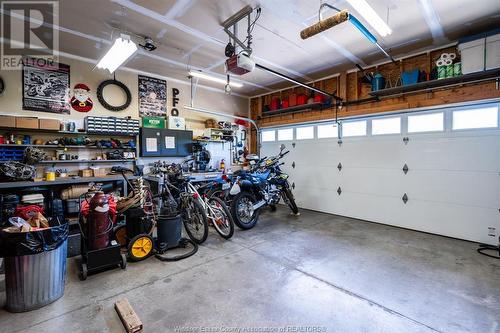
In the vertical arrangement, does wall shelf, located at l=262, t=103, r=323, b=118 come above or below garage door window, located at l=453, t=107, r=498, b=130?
above

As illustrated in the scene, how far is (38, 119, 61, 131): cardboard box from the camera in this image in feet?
12.6

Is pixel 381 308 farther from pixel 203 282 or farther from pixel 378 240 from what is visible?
pixel 378 240

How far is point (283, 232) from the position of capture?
Result: 402 cm

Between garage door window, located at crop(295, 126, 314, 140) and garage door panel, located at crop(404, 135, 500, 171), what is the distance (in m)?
2.07

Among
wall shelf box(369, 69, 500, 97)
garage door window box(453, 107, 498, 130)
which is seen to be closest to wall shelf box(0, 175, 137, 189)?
wall shelf box(369, 69, 500, 97)

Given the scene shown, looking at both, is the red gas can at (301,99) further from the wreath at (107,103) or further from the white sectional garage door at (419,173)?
the wreath at (107,103)

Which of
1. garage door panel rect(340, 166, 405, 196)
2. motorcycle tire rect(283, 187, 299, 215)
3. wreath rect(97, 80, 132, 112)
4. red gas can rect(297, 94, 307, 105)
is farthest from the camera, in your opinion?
red gas can rect(297, 94, 307, 105)

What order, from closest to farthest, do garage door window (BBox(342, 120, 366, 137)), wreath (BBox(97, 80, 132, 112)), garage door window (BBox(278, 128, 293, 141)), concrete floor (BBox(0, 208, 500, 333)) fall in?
concrete floor (BBox(0, 208, 500, 333))
wreath (BBox(97, 80, 132, 112))
garage door window (BBox(342, 120, 366, 137))
garage door window (BBox(278, 128, 293, 141))

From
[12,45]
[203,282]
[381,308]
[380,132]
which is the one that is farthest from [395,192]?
[12,45]

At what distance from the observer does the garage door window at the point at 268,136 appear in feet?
21.9

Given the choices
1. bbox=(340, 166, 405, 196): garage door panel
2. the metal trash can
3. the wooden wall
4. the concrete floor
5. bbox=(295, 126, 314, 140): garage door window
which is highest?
the wooden wall

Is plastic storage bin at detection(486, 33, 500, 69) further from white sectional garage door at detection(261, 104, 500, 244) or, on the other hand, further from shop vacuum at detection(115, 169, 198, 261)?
shop vacuum at detection(115, 169, 198, 261)

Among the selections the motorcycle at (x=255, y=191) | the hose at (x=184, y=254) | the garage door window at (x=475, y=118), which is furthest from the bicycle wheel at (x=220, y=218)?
the garage door window at (x=475, y=118)

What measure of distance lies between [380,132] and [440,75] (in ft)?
4.13
